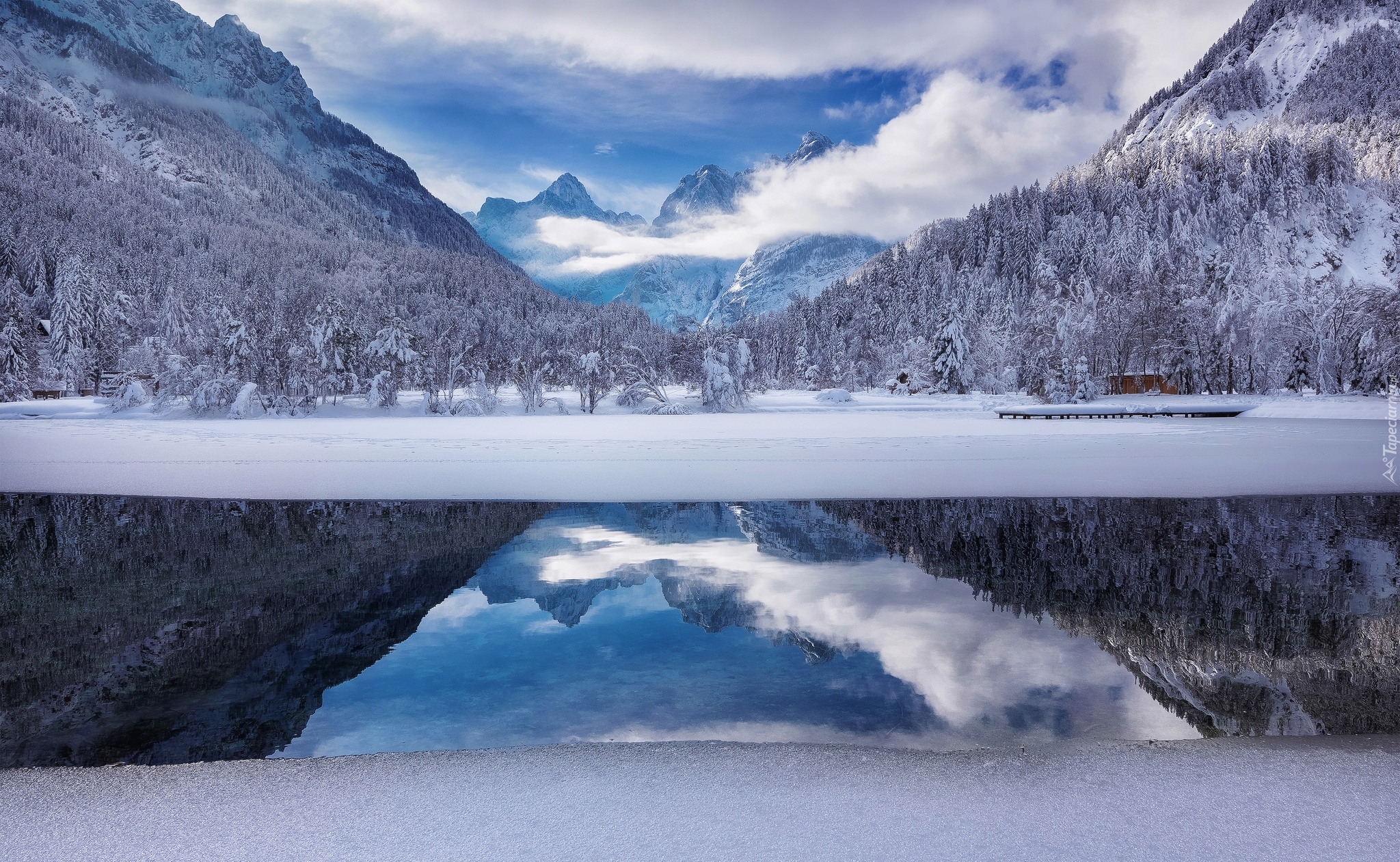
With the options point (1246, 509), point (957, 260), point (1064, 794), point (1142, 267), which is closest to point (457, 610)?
point (1064, 794)

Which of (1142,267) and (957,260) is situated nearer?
(1142,267)

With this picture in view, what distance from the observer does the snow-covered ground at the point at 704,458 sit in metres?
16.2

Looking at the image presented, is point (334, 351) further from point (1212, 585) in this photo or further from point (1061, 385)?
point (1212, 585)

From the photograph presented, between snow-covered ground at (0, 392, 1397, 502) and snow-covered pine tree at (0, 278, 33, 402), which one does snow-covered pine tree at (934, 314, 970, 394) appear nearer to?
snow-covered ground at (0, 392, 1397, 502)

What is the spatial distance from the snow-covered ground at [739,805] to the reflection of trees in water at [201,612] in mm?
791

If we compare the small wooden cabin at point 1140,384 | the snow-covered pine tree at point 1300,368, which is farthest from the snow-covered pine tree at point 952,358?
the snow-covered pine tree at point 1300,368

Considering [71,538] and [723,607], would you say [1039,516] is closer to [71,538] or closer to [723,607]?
[723,607]

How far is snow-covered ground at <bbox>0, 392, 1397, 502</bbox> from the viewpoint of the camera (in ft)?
53.2

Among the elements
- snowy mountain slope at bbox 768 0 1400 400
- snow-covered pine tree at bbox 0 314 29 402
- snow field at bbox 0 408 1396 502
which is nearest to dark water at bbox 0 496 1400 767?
snow field at bbox 0 408 1396 502

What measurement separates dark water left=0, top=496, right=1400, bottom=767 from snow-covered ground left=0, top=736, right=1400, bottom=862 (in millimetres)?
350

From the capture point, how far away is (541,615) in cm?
796

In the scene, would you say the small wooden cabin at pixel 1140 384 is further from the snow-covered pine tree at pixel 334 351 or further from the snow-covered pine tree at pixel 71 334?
the snow-covered pine tree at pixel 71 334

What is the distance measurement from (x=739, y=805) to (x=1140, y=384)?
240ft

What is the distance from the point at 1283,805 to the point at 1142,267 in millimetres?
121090
